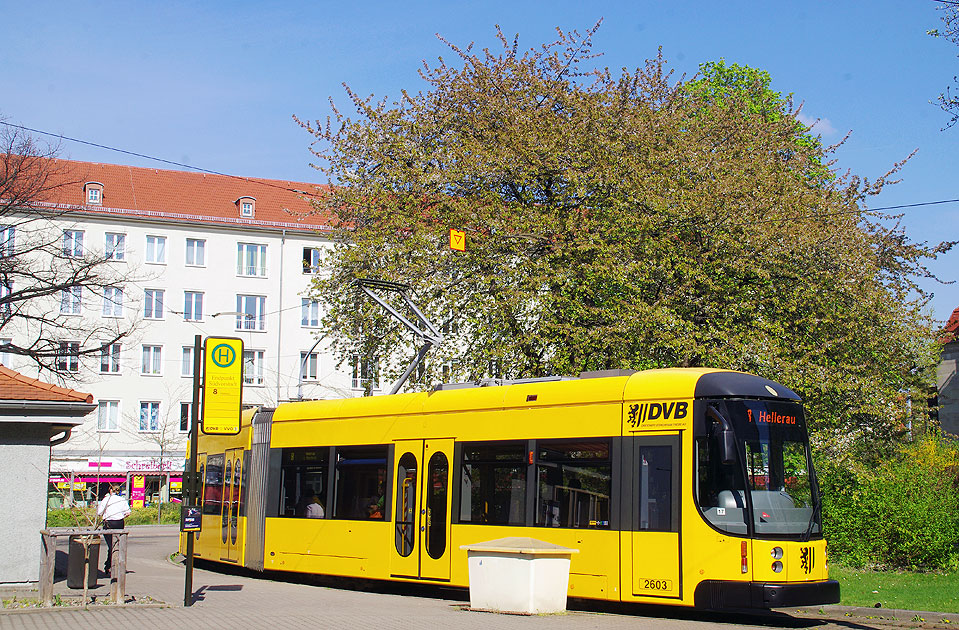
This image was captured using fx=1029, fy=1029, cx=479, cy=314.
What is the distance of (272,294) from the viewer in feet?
203

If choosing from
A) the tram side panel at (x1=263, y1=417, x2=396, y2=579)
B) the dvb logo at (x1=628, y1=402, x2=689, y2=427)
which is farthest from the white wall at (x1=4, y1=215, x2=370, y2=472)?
the dvb logo at (x1=628, y1=402, x2=689, y2=427)

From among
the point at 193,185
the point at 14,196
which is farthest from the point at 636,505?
the point at 193,185

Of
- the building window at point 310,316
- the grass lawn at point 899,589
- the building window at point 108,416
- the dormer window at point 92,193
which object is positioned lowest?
the grass lawn at point 899,589

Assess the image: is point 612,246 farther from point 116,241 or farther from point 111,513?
point 116,241

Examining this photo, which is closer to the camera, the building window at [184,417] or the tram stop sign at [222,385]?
the tram stop sign at [222,385]

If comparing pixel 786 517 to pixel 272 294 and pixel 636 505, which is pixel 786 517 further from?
pixel 272 294

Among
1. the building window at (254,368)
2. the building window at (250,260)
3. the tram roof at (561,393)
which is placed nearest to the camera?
the tram roof at (561,393)

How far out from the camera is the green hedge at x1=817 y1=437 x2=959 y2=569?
18.4 meters

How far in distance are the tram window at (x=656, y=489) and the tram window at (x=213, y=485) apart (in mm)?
11390

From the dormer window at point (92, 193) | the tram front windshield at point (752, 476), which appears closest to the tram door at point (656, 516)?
the tram front windshield at point (752, 476)

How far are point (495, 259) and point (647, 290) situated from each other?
362 cm

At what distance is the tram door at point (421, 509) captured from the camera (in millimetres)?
15953

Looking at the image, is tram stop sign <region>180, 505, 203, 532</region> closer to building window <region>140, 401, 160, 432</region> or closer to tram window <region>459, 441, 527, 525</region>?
tram window <region>459, 441, 527, 525</region>

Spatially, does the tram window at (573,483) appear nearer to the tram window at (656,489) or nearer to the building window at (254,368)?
the tram window at (656,489)
